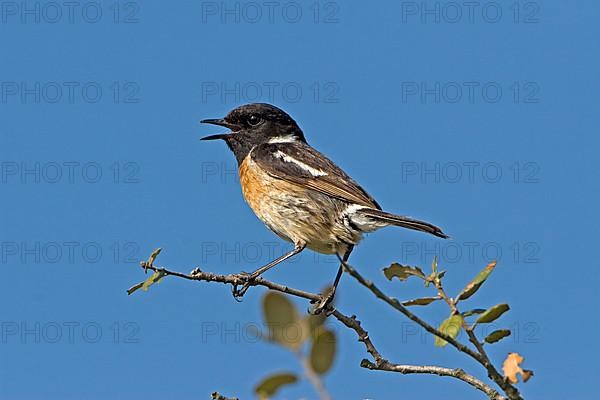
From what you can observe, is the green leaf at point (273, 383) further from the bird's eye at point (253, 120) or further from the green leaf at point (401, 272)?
the bird's eye at point (253, 120)

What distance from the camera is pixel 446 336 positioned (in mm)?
1685

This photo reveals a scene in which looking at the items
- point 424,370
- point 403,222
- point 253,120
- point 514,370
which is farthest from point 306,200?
point 514,370

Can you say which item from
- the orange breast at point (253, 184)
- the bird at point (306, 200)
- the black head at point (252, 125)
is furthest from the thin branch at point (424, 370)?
the black head at point (252, 125)

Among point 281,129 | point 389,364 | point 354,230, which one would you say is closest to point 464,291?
point 389,364

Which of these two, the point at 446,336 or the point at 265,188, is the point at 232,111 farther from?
the point at 446,336

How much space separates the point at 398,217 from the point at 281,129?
85.4 inches

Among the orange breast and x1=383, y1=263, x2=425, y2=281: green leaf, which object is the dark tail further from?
x1=383, y1=263, x2=425, y2=281: green leaf

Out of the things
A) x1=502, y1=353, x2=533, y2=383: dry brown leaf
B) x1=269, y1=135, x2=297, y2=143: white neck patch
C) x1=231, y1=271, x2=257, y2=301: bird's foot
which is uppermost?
x1=269, y1=135, x2=297, y2=143: white neck patch

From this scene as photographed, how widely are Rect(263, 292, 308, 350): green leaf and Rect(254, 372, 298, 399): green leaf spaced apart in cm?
4

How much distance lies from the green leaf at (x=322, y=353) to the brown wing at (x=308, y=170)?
525cm

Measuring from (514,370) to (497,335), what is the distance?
19cm

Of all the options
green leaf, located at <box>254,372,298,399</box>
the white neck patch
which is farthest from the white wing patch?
green leaf, located at <box>254,372,298,399</box>

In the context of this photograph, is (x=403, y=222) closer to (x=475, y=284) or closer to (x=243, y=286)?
(x=243, y=286)

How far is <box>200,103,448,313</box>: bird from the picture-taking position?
6.20 meters
